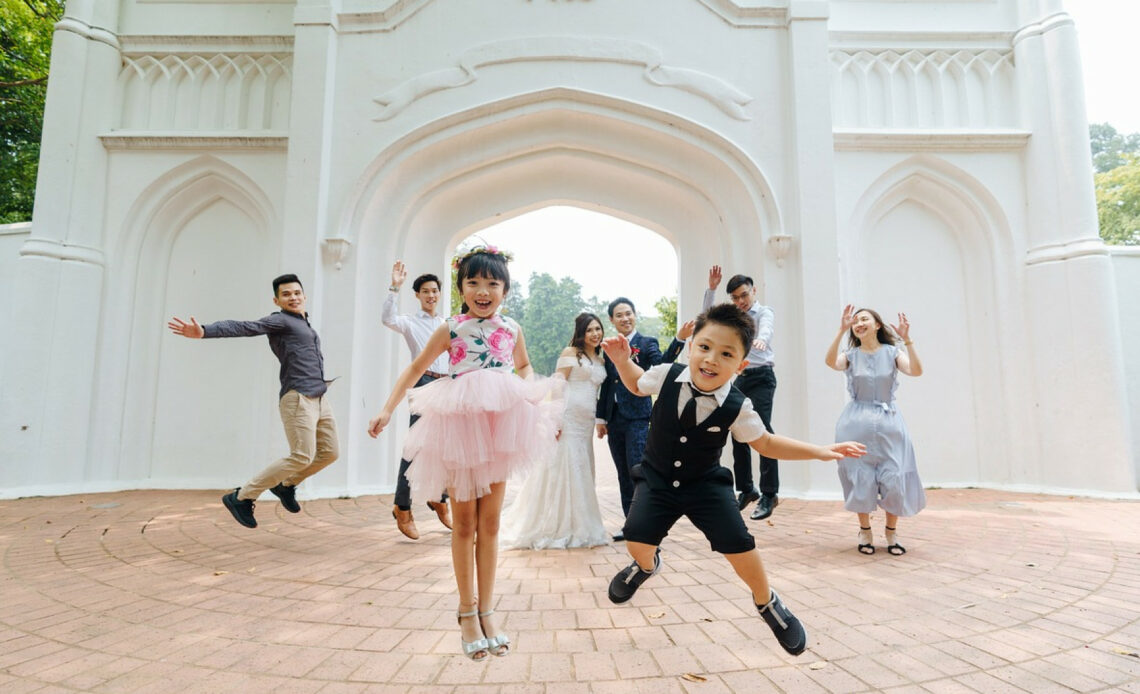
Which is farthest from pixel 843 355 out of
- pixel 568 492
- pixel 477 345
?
pixel 477 345

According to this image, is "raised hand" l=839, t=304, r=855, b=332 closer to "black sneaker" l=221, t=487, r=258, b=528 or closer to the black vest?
the black vest

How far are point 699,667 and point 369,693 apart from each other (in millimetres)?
1240

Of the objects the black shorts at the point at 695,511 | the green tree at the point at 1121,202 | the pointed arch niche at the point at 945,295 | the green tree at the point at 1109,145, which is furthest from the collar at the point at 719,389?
the green tree at the point at 1109,145

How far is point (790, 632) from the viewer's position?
217 centimetres

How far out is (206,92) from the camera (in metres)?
7.93

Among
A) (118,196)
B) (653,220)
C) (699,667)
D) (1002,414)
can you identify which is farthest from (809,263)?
(118,196)

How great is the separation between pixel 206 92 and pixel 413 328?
6.13 meters

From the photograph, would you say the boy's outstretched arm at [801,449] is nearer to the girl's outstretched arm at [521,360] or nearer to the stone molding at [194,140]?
the girl's outstretched arm at [521,360]

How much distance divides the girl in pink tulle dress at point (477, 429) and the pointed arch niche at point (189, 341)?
20.0 ft

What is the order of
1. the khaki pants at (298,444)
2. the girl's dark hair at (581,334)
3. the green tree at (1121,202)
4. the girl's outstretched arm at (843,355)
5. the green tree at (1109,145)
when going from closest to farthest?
1. the girl's outstretched arm at (843,355)
2. the khaki pants at (298,444)
3. the girl's dark hair at (581,334)
4. the green tree at (1121,202)
5. the green tree at (1109,145)

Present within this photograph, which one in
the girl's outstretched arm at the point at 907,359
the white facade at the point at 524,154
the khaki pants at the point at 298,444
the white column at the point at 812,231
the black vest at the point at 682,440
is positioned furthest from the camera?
the white facade at the point at 524,154

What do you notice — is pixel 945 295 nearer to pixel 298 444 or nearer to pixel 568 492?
pixel 568 492

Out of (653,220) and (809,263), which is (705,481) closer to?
(809,263)

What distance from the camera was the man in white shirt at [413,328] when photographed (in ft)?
14.4
